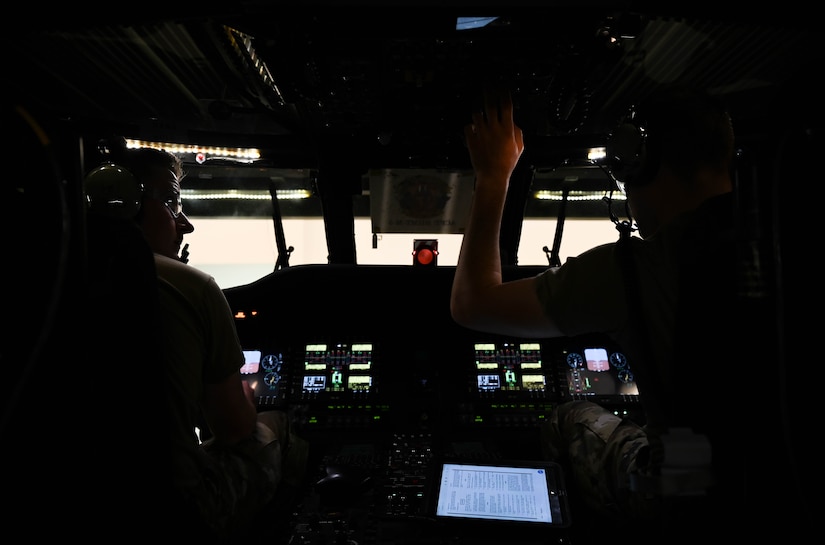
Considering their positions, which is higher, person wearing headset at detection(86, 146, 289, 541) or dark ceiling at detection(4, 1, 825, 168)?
dark ceiling at detection(4, 1, 825, 168)

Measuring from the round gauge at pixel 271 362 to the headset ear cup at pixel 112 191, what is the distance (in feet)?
3.04

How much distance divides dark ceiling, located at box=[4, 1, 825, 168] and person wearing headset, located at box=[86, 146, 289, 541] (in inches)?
14.0

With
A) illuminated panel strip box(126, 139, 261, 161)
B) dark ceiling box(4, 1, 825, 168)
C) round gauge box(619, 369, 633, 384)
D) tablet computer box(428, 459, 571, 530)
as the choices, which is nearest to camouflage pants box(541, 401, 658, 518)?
tablet computer box(428, 459, 571, 530)

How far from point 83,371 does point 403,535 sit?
756 mm

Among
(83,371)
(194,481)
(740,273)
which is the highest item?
(740,273)

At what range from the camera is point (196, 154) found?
2023mm

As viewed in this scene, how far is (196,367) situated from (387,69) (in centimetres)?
98

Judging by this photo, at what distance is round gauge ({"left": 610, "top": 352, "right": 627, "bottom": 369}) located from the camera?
201cm

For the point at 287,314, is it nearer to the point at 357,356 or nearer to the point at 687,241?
the point at 357,356

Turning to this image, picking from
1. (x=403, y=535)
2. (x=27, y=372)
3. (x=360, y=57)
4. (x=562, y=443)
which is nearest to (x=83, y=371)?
(x=27, y=372)

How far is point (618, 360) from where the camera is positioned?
2.02 meters

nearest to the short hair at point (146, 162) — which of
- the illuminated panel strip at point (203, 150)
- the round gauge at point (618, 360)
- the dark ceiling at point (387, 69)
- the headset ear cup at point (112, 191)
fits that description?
the headset ear cup at point (112, 191)

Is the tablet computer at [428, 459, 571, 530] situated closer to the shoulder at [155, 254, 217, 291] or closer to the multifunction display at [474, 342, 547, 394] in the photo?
the multifunction display at [474, 342, 547, 394]

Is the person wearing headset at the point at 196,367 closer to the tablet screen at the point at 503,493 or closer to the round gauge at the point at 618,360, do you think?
the tablet screen at the point at 503,493
